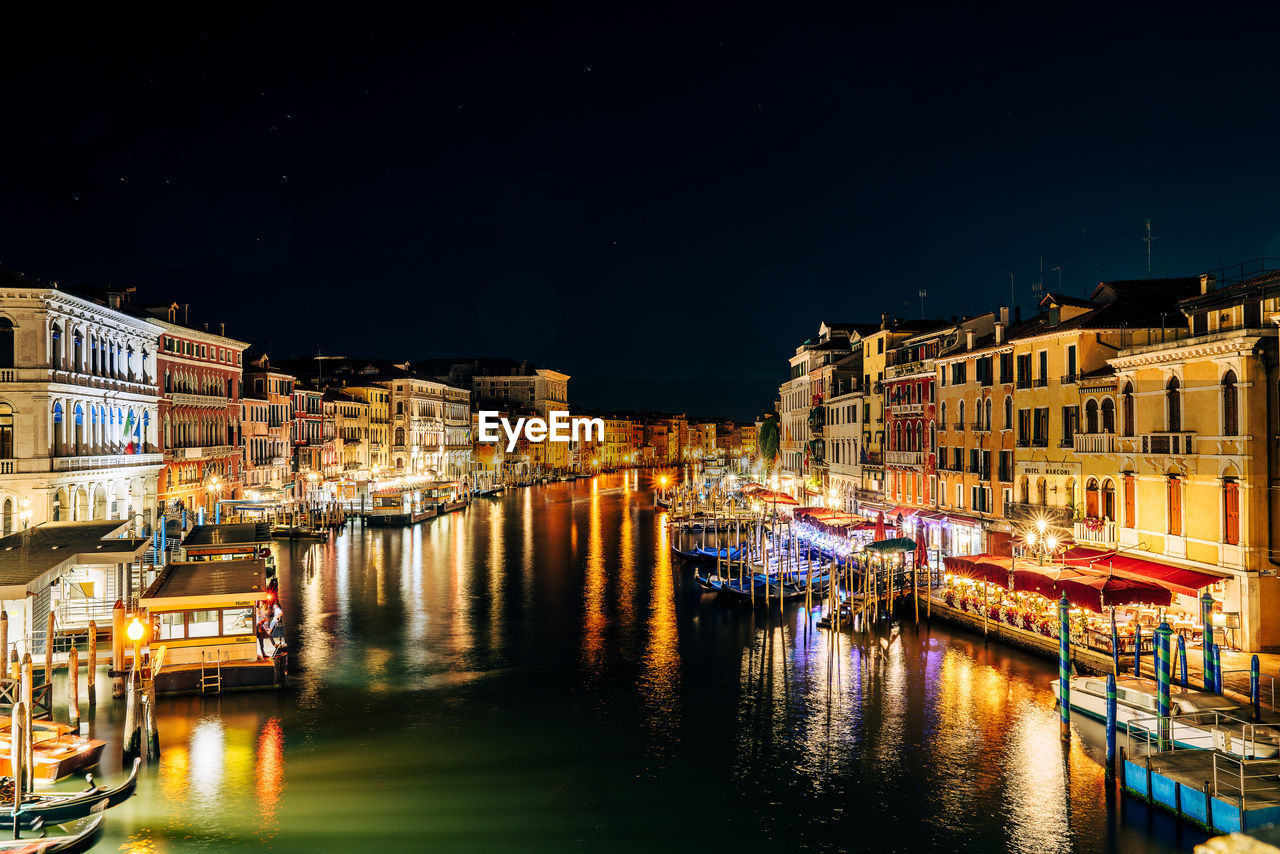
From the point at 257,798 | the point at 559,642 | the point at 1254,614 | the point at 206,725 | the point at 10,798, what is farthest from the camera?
the point at 559,642

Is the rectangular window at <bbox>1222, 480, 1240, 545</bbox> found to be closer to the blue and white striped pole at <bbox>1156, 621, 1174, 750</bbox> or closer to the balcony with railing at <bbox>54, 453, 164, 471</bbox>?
the blue and white striped pole at <bbox>1156, 621, 1174, 750</bbox>

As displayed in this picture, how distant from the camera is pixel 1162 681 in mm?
15750

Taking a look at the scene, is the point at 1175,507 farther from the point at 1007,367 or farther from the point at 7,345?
the point at 7,345

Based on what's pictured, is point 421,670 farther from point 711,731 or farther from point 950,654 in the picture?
point 950,654

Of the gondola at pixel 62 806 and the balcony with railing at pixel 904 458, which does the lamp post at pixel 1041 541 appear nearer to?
the balcony with railing at pixel 904 458

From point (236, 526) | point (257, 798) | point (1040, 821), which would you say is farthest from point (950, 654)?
point (236, 526)

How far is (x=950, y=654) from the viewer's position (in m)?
24.5

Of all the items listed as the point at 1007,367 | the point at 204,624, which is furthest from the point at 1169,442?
the point at 204,624

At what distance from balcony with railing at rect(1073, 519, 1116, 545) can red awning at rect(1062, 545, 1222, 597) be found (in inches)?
15.6

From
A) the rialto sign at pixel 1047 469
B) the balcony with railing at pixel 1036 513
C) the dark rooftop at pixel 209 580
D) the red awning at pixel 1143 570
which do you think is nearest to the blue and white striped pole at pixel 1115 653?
the red awning at pixel 1143 570

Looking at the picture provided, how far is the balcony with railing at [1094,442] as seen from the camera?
82.8 feet

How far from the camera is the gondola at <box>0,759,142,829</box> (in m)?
13.6

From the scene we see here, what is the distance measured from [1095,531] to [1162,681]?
10.3 m

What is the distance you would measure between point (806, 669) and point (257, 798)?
43.6ft
